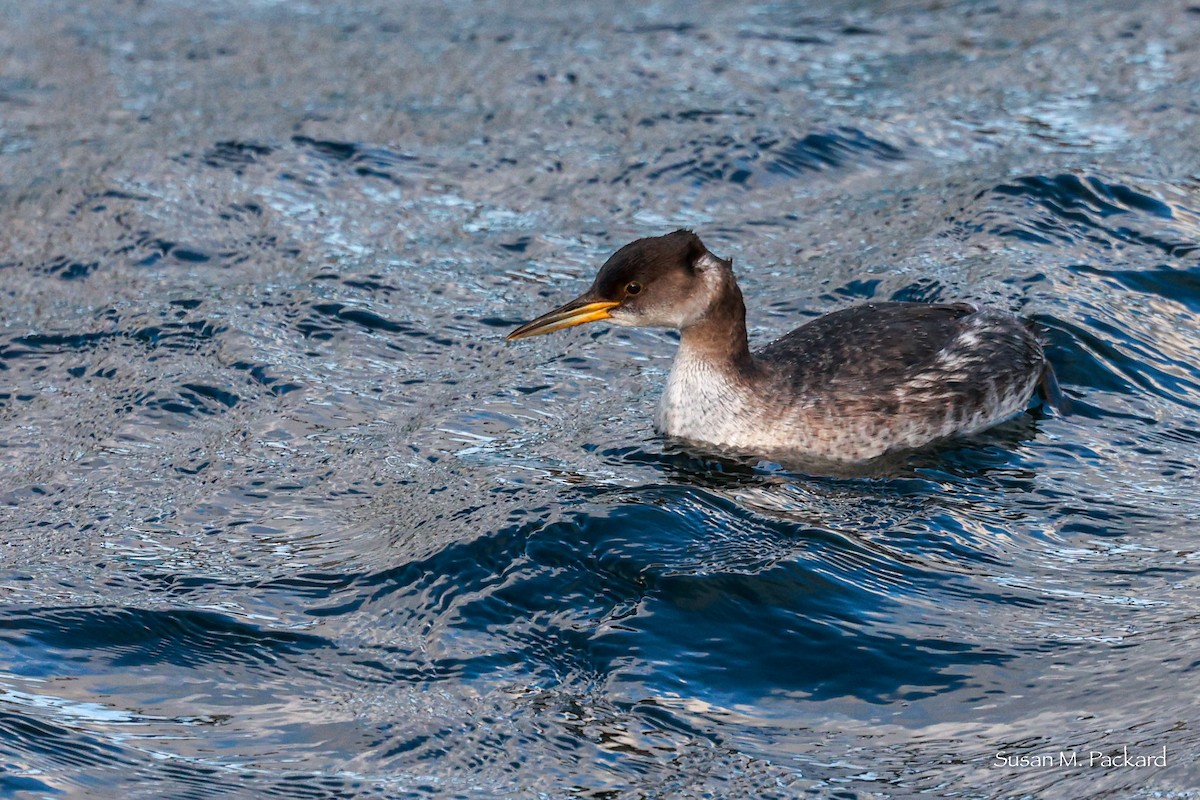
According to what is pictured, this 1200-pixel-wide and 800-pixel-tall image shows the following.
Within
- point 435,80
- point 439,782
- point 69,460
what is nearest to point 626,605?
point 439,782

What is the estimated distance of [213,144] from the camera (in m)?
12.9

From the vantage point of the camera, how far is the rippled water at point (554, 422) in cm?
601

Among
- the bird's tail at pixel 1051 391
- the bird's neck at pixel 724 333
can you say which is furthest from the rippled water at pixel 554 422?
the bird's neck at pixel 724 333

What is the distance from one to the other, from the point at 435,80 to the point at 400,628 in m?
8.84

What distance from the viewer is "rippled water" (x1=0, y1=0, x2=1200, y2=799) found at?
237 inches

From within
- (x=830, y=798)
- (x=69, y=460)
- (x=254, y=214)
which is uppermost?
(x=254, y=214)

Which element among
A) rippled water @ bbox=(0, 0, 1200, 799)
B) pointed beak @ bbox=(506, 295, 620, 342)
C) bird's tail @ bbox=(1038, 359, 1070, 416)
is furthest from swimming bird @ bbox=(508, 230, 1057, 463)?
bird's tail @ bbox=(1038, 359, 1070, 416)

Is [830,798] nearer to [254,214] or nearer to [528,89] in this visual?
[254,214]

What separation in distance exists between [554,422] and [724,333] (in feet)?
3.86

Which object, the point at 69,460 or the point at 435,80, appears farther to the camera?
the point at 435,80

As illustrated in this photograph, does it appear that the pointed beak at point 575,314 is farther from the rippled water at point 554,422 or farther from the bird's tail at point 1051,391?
the bird's tail at point 1051,391

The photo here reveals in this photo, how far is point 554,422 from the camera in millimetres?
8914

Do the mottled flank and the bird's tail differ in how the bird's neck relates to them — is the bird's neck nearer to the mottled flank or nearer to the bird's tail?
the mottled flank

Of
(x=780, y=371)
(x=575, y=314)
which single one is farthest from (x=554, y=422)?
(x=780, y=371)
